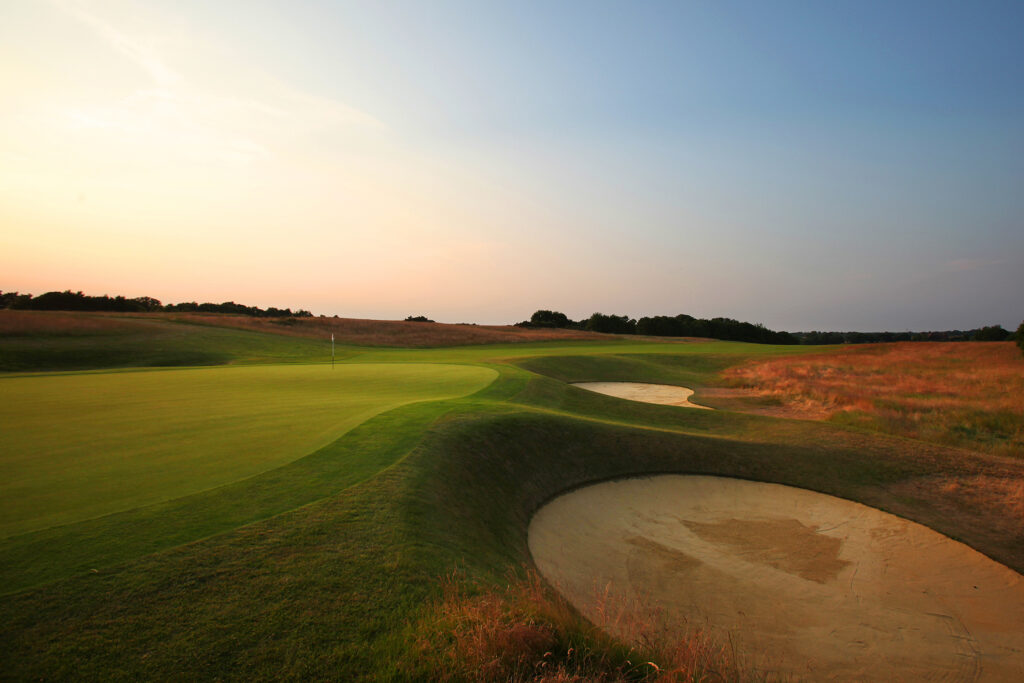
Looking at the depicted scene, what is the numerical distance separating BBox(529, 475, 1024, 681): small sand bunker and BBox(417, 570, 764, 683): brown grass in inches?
29.6

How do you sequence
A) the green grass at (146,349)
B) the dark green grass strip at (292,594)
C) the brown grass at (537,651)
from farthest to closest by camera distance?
1. the green grass at (146,349)
2. the dark green grass strip at (292,594)
3. the brown grass at (537,651)

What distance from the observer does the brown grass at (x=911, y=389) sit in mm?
15672

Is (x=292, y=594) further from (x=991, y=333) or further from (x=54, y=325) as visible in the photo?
(x=991, y=333)

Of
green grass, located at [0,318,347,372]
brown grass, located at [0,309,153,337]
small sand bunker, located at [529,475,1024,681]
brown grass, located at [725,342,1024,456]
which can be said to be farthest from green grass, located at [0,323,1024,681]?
brown grass, located at [0,309,153,337]

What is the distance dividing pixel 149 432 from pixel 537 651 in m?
8.21

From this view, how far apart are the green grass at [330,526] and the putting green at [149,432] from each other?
0.09 m

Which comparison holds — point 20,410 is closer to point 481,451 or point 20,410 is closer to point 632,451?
point 481,451

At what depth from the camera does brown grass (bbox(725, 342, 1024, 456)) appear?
15.7m

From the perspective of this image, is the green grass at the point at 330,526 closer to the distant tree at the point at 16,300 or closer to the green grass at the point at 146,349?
the green grass at the point at 146,349

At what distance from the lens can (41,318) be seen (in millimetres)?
30828

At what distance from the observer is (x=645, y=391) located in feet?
89.8

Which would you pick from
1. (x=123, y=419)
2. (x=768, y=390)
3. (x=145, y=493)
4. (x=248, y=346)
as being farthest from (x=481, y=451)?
(x=248, y=346)

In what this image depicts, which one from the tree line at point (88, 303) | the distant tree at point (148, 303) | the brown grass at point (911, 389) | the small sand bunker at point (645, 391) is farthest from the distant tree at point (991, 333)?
the distant tree at point (148, 303)

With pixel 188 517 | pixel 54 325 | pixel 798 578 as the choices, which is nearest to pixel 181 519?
pixel 188 517
